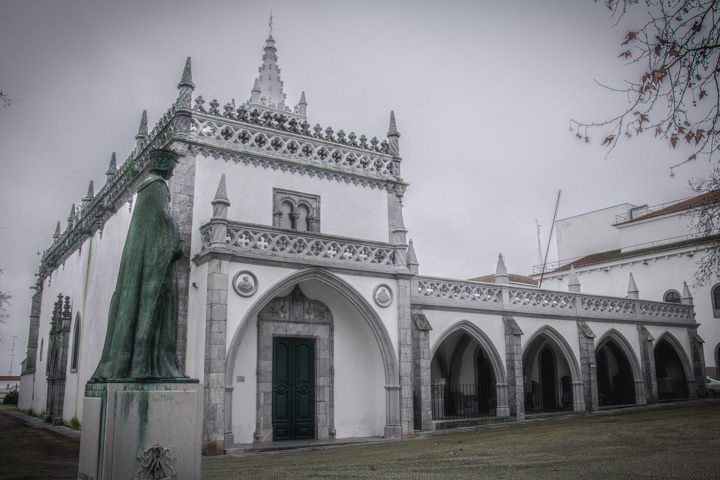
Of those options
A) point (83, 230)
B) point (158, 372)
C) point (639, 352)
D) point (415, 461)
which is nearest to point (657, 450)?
point (415, 461)

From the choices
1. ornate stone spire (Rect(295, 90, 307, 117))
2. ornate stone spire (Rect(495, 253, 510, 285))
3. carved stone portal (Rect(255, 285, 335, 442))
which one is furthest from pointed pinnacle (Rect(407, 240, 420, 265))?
ornate stone spire (Rect(295, 90, 307, 117))

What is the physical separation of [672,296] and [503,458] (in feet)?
85.1

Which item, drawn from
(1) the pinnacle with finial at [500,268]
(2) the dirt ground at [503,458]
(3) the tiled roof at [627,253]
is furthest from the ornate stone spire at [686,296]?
(2) the dirt ground at [503,458]

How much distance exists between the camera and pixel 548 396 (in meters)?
25.2

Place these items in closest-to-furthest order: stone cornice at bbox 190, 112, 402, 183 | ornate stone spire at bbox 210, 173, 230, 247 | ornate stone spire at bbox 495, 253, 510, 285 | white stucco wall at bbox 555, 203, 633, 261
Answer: ornate stone spire at bbox 210, 173, 230, 247
stone cornice at bbox 190, 112, 402, 183
ornate stone spire at bbox 495, 253, 510, 285
white stucco wall at bbox 555, 203, 633, 261

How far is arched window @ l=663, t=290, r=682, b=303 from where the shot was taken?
105 ft

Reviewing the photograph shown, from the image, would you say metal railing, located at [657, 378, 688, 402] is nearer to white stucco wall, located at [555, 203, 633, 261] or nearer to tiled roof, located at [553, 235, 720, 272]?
tiled roof, located at [553, 235, 720, 272]

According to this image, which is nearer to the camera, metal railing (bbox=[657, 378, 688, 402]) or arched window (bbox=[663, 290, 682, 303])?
metal railing (bbox=[657, 378, 688, 402])

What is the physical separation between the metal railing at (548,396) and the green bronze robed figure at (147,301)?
19.8 meters

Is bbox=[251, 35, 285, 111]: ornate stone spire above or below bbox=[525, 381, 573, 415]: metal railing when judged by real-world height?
above

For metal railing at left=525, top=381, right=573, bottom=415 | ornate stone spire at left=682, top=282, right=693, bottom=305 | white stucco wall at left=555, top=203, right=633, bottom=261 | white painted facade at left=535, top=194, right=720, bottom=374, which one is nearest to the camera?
metal railing at left=525, top=381, right=573, bottom=415

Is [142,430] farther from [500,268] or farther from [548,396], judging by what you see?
[548,396]

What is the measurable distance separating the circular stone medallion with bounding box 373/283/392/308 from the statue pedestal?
11230 millimetres

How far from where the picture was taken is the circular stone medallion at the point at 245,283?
1509 centimetres
